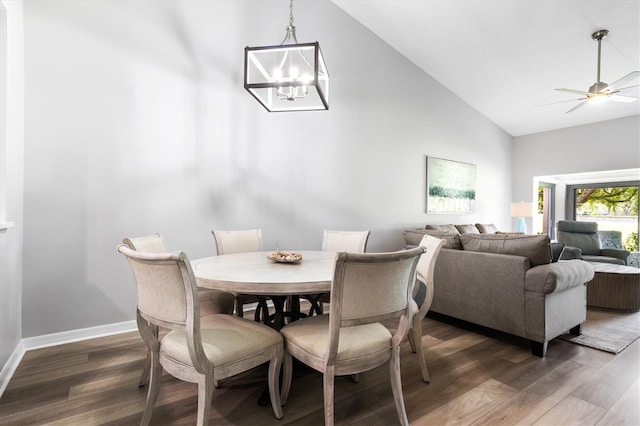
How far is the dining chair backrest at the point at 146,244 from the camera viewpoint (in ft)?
5.65

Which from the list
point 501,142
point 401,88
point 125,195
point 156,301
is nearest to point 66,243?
point 125,195

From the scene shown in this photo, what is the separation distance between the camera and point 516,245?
251 centimetres

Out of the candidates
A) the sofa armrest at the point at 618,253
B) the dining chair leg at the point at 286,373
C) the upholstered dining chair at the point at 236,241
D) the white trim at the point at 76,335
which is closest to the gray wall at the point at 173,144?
the white trim at the point at 76,335

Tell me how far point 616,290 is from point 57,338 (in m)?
5.35

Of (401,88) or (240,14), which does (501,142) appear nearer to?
(401,88)

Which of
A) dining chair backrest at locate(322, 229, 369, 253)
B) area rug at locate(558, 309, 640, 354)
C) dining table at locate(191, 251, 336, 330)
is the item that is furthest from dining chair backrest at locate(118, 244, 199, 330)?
area rug at locate(558, 309, 640, 354)

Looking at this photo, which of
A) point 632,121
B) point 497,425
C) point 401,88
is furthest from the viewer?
point 632,121

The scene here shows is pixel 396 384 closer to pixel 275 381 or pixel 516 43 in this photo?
pixel 275 381

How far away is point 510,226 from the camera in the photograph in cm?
658

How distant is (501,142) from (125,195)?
676 centimetres

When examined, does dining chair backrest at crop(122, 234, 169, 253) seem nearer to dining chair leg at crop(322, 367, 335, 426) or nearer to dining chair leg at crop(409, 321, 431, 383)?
dining chair leg at crop(322, 367, 335, 426)

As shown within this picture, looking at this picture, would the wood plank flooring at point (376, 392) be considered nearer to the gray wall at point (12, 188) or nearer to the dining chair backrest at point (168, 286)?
the gray wall at point (12, 188)

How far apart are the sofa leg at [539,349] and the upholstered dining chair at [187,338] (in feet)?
6.44

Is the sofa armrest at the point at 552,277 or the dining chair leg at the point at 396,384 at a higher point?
the sofa armrest at the point at 552,277
